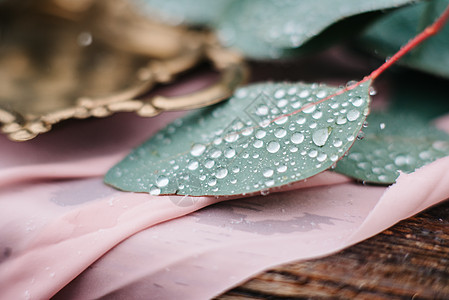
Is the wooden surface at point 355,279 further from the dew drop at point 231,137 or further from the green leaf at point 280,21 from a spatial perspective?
the green leaf at point 280,21

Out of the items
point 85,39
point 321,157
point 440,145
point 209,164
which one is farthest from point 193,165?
point 85,39

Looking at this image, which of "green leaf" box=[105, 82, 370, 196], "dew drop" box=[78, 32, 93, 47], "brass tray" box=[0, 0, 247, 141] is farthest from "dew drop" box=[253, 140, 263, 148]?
"dew drop" box=[78, 32, 93, 47]

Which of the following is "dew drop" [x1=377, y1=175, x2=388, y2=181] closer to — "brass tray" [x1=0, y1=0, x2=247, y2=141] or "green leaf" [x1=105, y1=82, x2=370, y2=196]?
"green leaf" [x1=105, y1=82, x2=370, y2=196]

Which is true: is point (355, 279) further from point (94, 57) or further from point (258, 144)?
point (94, 57)

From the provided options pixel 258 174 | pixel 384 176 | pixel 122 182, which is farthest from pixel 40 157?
pixel 384 176

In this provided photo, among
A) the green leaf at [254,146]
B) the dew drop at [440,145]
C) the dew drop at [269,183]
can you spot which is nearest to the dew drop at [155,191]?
the green leaf at [254,146]

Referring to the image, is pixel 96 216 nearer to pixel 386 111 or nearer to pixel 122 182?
pixel 122 182
